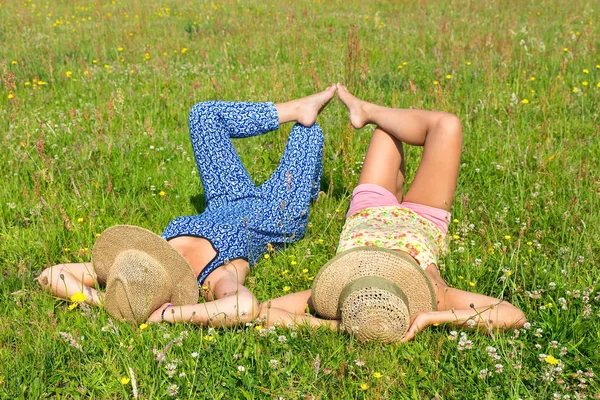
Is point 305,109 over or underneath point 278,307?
over

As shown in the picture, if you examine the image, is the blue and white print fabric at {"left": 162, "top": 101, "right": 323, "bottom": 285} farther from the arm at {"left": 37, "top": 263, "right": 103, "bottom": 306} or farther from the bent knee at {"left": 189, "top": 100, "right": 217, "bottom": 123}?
the arm at {"left": 37, "top": 263, "right": 103, "bottom": 306}

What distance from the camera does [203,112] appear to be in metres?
4.18

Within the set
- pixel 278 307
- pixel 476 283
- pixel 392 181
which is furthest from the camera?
pixel 392 181

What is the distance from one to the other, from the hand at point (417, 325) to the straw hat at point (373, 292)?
57mm

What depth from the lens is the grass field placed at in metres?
2.79

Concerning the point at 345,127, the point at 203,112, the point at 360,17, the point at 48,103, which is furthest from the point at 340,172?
the point at 360,17

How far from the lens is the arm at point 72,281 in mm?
3312

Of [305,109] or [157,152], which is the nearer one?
[305,109]

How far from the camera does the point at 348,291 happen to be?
2779 mm

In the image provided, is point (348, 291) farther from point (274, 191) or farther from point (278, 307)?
point (274, 191)

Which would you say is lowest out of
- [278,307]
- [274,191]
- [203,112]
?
[278,307]

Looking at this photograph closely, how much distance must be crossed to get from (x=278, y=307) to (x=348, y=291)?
0.64m

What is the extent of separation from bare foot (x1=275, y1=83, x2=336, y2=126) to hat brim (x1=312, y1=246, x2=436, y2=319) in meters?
1.49

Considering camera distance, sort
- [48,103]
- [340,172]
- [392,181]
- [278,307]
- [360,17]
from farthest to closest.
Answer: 1. [360,17]
2. [48,103]
3. [340,172]
4. [392,181]
5. [278,307]
